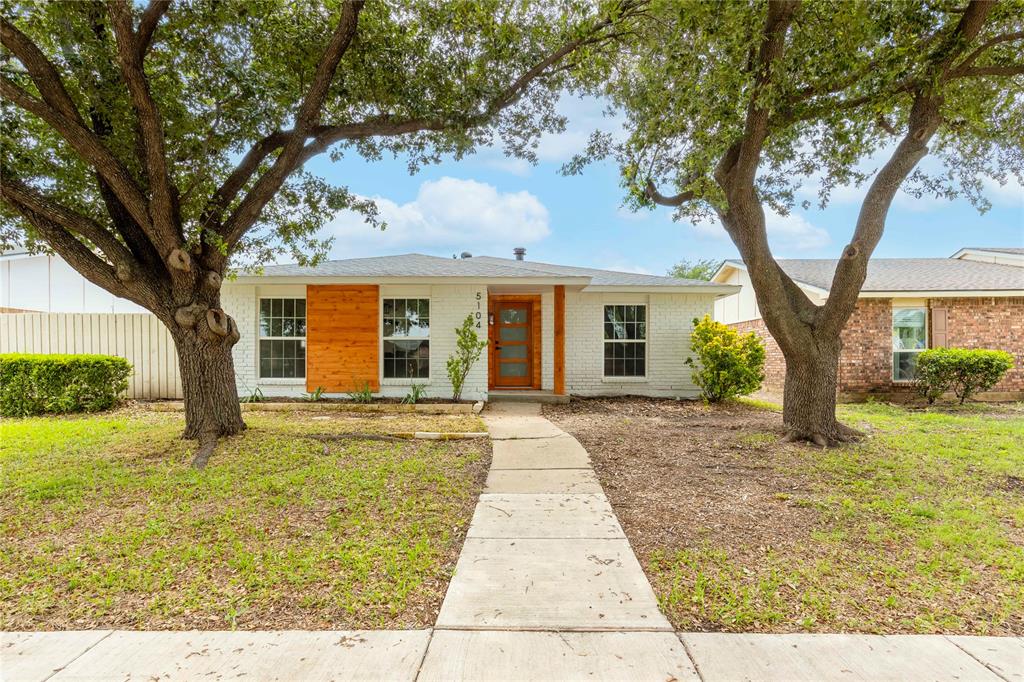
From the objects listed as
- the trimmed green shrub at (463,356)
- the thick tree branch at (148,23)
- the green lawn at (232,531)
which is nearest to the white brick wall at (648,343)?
the trimmed green shrub at (463,356)

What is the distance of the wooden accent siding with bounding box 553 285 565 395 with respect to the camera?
10.6m

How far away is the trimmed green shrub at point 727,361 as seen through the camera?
9844mm

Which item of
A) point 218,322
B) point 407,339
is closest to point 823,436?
point 407,339

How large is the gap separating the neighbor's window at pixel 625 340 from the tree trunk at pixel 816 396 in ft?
16.1

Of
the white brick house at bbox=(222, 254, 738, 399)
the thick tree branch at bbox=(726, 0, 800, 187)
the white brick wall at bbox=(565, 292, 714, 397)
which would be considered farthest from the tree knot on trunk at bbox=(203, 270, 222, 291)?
the white brick wall at bbox=(565, 292, 714, 397)

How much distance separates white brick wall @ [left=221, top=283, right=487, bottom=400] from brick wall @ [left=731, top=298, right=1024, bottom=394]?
345 inches

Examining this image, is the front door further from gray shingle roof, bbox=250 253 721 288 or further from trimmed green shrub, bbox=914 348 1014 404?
trimmed green shrub, bbox=914 348 1014 404

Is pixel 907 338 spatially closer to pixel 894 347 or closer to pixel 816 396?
pixel 894 347

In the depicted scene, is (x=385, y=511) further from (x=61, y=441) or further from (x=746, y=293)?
(x=746, y=293)

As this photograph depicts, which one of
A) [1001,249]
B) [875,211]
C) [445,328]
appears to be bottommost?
[445,328]

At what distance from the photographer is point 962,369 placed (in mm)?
10516

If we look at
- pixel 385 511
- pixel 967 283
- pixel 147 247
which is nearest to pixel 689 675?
pixel 385 511

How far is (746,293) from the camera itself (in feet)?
50.8

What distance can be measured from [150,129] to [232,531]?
174 inches
